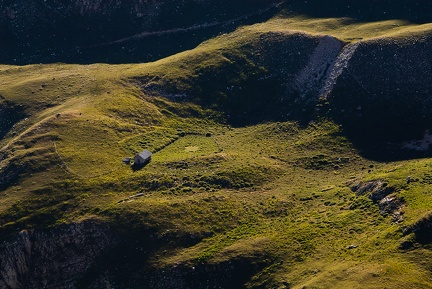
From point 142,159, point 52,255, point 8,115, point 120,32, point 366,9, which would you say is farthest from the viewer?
point 120,32

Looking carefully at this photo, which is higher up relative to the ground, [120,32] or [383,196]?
[120,32]

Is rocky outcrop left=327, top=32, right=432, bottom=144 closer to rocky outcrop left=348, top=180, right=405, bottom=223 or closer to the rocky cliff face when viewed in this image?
rocky outcrop left=348, top=180, right=405, bottom=223

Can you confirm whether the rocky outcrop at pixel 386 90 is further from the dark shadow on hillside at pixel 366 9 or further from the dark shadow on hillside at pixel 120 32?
the dark shadow on hillside at pixel 120 32

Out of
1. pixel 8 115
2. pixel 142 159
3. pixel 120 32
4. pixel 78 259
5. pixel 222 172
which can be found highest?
pixel 120 32

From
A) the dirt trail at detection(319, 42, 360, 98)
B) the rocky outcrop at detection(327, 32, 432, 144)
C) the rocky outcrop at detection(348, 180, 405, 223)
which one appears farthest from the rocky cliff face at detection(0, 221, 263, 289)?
the dirt trail at detection(319, 42, 360, 98)

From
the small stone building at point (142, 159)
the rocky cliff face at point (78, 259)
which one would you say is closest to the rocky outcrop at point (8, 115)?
→ the small stone building at point (142, 159)

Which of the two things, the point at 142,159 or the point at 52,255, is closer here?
the point at 52,255

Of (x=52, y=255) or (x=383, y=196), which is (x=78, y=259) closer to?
(x=52, y=255)

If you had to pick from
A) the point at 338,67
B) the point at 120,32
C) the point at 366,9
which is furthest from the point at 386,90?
the point at 120,32
